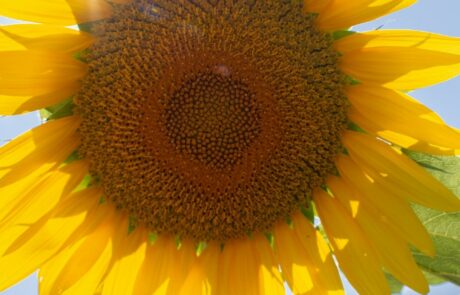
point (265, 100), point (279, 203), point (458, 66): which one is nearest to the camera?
point (458, 66)

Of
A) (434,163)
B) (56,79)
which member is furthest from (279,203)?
(56,79)

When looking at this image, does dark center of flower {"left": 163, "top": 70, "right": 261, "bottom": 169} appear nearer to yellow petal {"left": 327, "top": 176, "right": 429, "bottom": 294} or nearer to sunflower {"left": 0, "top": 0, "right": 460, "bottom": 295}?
sunflower {"left": 0, "top": 0, "right": 460, "bottom": 295}

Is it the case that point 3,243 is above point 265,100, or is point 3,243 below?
below

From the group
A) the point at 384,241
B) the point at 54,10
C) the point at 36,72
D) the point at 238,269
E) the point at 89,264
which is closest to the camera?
the point at 54,10

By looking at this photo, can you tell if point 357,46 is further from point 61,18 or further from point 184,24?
point 61,18

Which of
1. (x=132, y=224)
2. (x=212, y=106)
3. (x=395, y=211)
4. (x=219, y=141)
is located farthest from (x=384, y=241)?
(x=132, y=224)

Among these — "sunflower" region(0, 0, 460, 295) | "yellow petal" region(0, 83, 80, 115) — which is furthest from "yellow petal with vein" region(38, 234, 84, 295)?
"yellow petal" region(0, 83, 80, 115)

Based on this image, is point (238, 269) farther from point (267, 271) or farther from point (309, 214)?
point (309, 214)
